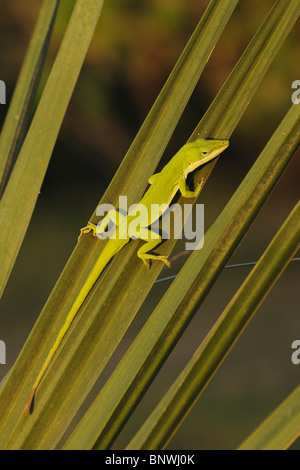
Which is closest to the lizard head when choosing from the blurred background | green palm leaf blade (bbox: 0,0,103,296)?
green palm leaf blade (bbox: 0,0,103,296)

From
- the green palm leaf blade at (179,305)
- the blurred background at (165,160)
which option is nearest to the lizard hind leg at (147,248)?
the green palm leaf blade at (179,305)

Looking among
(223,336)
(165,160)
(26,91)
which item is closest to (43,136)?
(26,91)

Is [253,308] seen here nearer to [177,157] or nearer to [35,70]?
[35,70]

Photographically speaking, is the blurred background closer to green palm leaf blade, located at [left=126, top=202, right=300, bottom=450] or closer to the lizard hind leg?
the lizard hind leg

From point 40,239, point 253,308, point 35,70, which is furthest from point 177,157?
point 40,239

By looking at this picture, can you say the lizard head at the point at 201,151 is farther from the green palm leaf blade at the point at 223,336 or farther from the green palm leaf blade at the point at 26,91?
the green palm leaf blade at the point at 223,336

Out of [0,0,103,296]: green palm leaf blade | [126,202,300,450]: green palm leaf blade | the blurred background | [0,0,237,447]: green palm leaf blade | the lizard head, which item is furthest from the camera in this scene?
the blurred background

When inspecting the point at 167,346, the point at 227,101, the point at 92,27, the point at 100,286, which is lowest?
the point at 167,346

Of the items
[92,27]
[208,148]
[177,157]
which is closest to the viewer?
[92,27]
